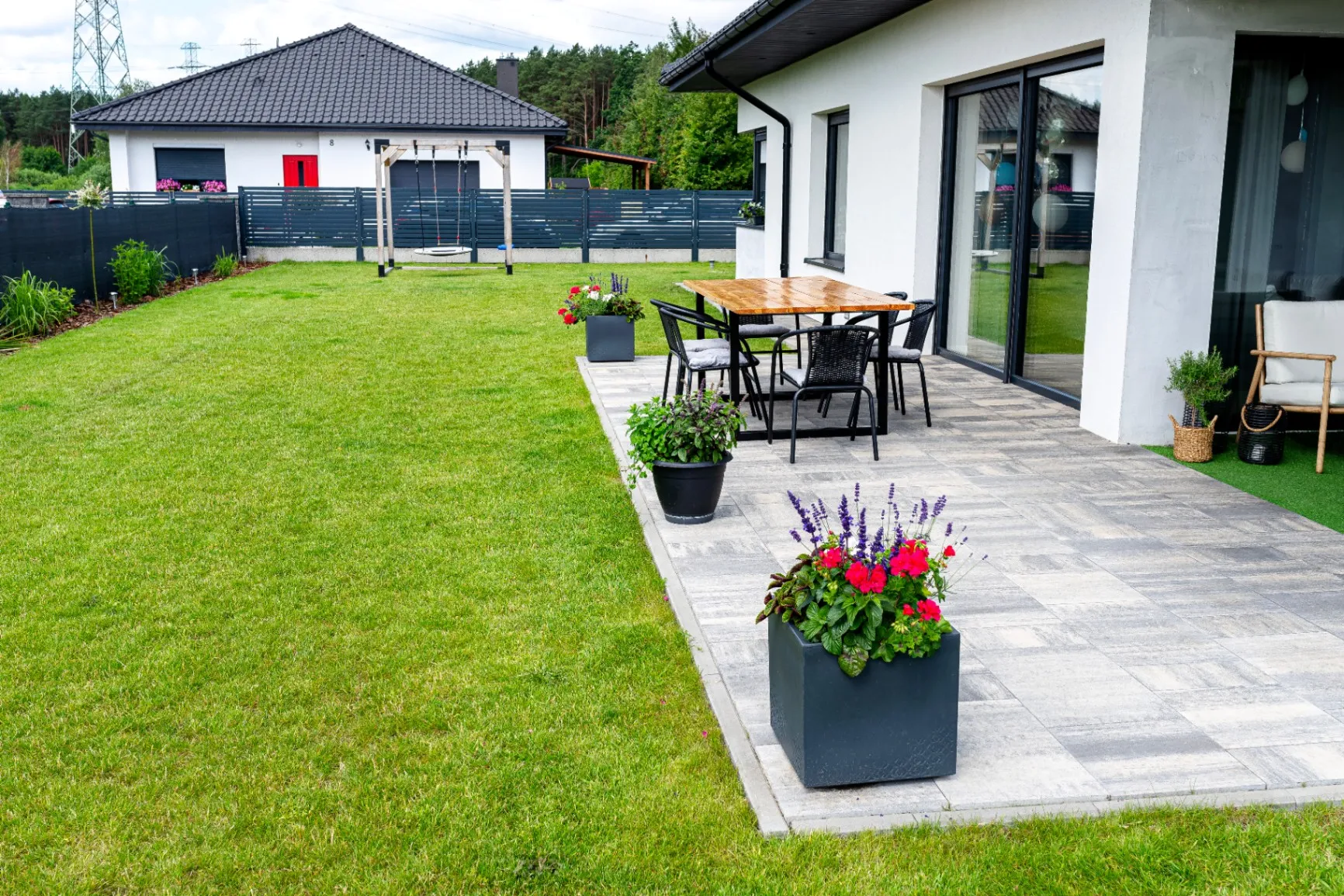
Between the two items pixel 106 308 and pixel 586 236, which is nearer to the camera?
pixel 106 308

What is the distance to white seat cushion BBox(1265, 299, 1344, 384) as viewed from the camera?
21.6 ft

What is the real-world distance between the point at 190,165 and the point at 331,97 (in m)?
3.70

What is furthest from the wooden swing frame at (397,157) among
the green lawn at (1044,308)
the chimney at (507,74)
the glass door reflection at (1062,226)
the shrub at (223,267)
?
the chimney at (507,74)

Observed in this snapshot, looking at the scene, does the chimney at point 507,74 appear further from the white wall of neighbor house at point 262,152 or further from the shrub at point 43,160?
the shrub at point 43,160

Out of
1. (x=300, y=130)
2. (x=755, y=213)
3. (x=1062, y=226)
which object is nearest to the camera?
(x=1062, y=226)

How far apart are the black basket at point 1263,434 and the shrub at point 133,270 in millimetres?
13141

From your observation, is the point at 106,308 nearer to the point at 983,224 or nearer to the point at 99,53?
the point at 983,224

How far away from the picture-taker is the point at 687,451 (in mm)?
5387

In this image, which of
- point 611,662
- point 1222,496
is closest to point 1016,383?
point 1222,496

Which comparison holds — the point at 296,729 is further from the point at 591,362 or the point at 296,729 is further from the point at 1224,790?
the point at 591,362

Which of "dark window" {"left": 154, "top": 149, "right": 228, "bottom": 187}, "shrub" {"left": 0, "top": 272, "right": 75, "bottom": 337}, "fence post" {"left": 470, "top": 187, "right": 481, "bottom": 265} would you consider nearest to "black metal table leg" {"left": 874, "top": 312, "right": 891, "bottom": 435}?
"shrub" {"left": 0, "top": 272, "right": 75, "bottom": 337}

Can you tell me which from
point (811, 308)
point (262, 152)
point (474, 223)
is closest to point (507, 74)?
point (262, 152)

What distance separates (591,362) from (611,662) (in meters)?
6.59

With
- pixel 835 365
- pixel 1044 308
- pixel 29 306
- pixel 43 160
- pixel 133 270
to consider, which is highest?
pixel 43 160
